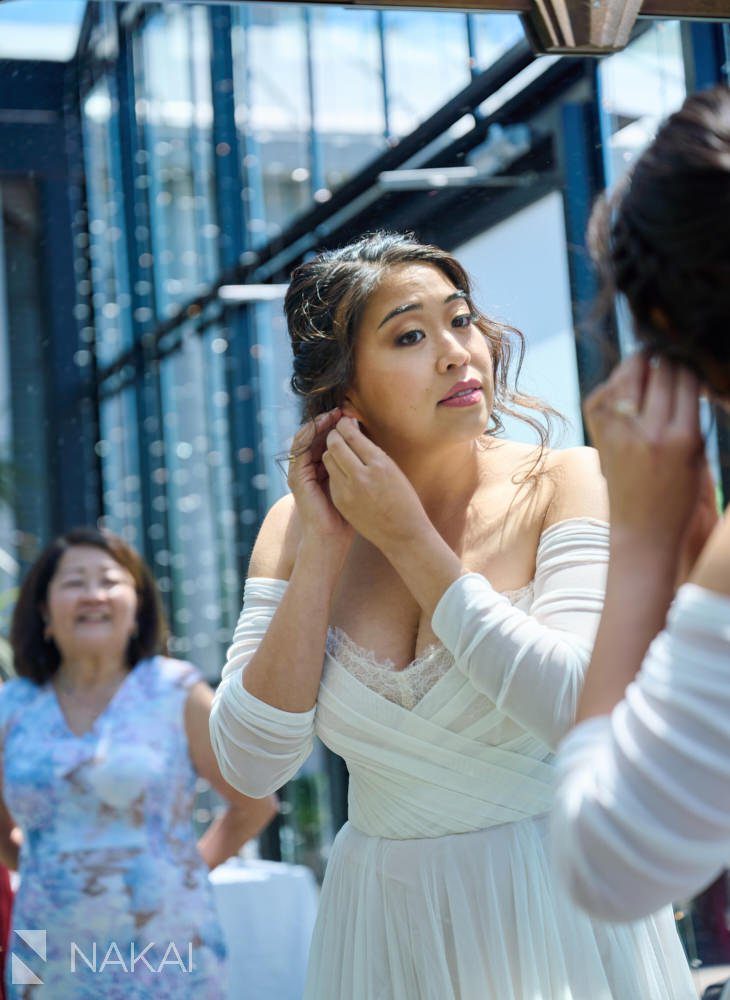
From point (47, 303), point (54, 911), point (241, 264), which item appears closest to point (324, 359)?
point (54, 911)

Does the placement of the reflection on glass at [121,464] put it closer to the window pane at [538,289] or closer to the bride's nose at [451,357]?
the window pane at [538,289]

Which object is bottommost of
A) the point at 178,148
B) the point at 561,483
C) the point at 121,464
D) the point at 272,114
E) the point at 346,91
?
the point at 561,483

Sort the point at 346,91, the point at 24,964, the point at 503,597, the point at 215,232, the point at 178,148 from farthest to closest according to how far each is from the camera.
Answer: the point at 178,148
the point at 215,232
the point at 346,91
the point at 24,964
the point at 503,597

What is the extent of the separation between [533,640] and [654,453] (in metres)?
Result: 0.36

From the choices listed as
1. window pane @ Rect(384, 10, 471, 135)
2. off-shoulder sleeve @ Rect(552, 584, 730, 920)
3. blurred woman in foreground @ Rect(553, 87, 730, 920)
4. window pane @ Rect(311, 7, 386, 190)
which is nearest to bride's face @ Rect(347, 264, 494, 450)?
blurred woman in foreground @ Rect(553, 87, 730, 920)

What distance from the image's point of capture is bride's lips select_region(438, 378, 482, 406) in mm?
1275

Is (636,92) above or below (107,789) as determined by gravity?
above

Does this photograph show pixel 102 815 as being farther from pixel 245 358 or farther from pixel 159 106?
pixel 159 106

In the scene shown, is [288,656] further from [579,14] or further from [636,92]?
[636,92]

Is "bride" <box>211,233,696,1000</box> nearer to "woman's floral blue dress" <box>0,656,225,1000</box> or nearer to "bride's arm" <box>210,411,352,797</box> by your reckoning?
"bride's arm" <box>210,411,352,797</box>

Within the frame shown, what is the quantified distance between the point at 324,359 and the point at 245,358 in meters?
2.47

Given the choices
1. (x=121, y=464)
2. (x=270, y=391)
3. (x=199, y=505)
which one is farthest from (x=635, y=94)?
(x=121, y=464)

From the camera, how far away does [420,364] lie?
130 centimetres

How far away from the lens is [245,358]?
383cm
